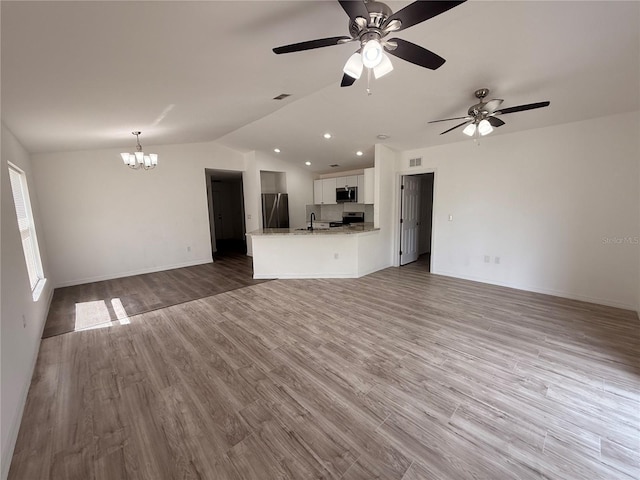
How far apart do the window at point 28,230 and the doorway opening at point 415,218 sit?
20.3 feet

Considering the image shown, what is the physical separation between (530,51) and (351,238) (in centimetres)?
337

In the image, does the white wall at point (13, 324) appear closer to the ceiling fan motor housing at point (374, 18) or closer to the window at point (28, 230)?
the window at point (28, 230)

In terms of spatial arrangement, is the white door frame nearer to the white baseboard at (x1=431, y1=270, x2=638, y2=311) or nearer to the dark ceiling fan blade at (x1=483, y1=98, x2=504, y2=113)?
the white baseboard at (x1=431, y1=270, x2=638, y2=311)

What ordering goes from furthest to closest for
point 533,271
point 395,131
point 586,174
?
point 395,131 < point 533,271 < point 586,174

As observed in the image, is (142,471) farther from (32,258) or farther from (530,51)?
(530,51)

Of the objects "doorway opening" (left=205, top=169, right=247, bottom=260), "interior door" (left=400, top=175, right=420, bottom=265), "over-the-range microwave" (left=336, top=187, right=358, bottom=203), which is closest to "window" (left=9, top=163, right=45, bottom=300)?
"doorway opening" (left=205, top=169, right=247, bottom=260)

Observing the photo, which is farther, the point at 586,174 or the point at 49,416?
the point at 586,174

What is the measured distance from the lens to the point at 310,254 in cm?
502

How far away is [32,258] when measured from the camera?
3.70 meters

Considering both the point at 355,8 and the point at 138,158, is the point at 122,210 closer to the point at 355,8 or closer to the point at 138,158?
the point at 138,158

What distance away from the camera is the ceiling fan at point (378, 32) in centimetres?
134

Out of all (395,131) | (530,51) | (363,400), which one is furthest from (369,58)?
(395,131)

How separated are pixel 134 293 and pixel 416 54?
16.9ft

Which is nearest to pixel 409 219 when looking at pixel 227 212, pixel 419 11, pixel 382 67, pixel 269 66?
pixel 269 66
